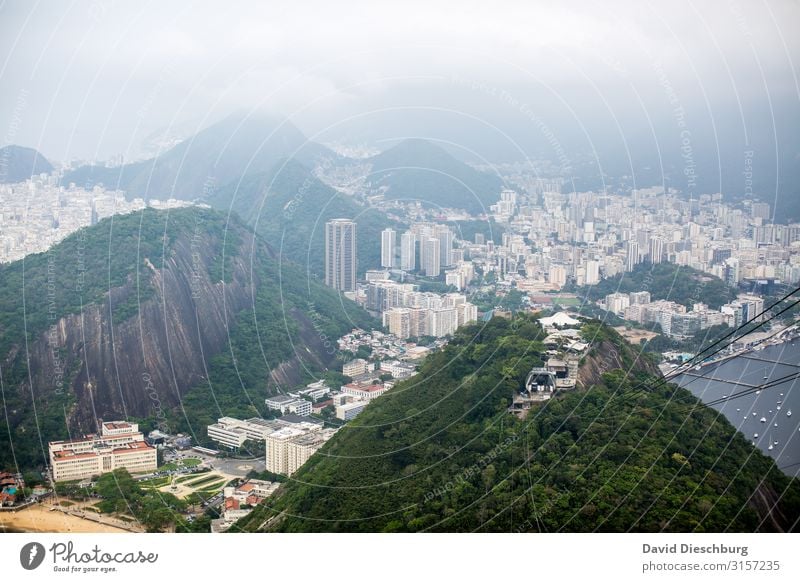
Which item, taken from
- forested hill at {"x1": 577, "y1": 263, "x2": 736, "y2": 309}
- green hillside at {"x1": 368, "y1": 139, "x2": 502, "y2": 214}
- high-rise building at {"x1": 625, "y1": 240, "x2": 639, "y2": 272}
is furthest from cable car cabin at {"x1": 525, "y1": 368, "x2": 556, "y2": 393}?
green hillside at {"x1": 368, "y1": 139, "x2": 502, "y2": 214}

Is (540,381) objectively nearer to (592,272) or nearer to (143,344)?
(143,344)

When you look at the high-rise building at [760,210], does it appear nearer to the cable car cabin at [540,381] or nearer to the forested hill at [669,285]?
the forested hill at [669,285]

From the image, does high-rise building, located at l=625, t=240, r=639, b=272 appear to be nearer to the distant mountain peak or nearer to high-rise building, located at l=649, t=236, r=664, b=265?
high-rise building, located at l=649, t=236, r=664, b=265

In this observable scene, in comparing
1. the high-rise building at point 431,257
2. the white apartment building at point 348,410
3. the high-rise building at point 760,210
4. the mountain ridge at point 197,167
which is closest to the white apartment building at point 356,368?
the white apartment building at point 348,410

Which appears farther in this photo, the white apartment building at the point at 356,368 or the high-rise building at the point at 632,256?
the high-rise building at the point at 632,256

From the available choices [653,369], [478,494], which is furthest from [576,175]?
[478,494]
